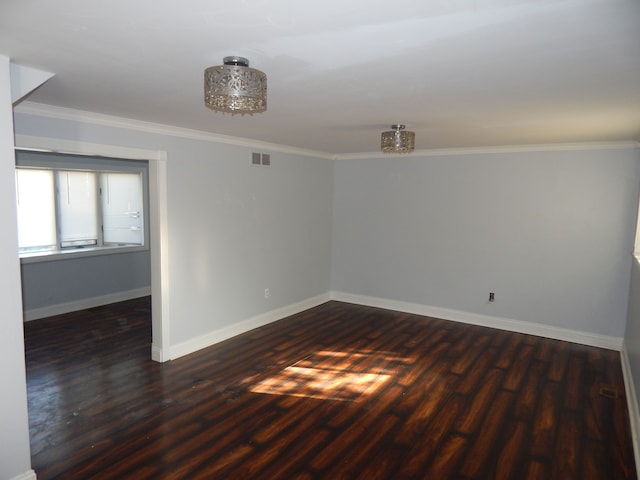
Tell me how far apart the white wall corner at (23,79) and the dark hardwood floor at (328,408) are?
82.7 inches

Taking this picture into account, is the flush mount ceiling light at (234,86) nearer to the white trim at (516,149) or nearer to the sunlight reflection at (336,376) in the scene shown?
the sunlight reflection at (336,376)

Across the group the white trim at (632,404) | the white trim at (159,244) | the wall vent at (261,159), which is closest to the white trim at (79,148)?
the white trim at (159,244)

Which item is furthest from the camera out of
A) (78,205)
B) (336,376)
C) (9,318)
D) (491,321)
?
(78,205)

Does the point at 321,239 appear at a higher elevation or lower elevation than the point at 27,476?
higher

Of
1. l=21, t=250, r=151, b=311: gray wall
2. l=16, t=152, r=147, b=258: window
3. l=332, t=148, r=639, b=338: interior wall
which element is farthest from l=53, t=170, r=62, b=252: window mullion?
l=332, t=148, r=639, b=338: interior wall

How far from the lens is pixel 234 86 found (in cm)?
184

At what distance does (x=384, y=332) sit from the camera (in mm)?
4953

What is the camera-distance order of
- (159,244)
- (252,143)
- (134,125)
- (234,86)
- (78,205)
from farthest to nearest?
(78,205) → (252,143) → (159,244) → (134,125) → (234,86)

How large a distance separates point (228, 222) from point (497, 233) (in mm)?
3246

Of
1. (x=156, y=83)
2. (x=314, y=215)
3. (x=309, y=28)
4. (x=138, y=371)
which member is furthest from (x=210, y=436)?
(x=314, y=215)

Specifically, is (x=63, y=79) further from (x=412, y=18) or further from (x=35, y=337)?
(x=35, y=337)

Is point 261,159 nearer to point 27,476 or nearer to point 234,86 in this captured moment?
point 234,86

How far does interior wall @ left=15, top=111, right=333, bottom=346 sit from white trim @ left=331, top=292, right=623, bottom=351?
0.84m

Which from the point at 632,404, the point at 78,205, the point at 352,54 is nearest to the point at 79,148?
the point at 352,54
